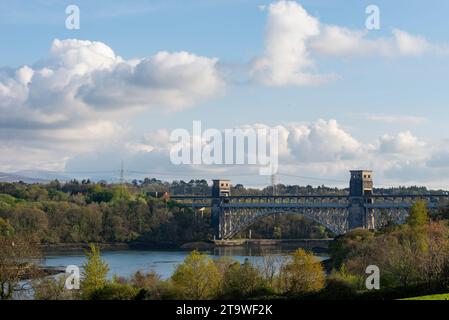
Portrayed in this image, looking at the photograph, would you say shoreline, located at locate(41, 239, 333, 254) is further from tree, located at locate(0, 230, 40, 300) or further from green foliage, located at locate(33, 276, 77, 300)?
green foliage, located at locate(33, 276, 77, 300)

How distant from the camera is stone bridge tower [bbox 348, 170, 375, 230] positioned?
5178cm

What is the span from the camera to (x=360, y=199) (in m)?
52.8

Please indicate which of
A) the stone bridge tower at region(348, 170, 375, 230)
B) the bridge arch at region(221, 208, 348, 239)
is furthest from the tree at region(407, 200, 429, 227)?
the stone bridge tower at region(348, 170, 375, 230)

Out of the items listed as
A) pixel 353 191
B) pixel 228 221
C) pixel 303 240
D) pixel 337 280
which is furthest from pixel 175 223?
pixel 337 280

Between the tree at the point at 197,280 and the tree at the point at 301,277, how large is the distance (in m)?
1.81

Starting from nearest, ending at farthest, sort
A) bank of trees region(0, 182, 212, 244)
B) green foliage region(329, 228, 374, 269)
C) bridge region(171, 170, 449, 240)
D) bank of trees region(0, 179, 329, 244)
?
1. green foliage region(329, 228, 374, 269)
2. bridge region(171, 170, 449, 240)
3. bank of trees region(0, 182, 212, 244)
4. bank of trees region(0, 179, 329, 244)

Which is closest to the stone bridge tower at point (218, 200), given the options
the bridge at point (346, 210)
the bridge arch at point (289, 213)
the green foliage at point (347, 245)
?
the bridge at point (346, 210)

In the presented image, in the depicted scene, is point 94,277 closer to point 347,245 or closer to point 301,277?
point 301,277

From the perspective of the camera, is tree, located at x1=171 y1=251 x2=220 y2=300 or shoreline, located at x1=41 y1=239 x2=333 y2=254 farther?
shoreline, located at x1=41 y1=239 x2=333 y2=254

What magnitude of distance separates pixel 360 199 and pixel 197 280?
36684 mm

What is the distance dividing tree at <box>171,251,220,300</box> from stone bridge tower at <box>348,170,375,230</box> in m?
33.8

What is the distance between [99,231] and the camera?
189ft

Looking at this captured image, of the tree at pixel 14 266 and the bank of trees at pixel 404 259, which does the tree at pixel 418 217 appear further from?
the tree at pixel 14 266
